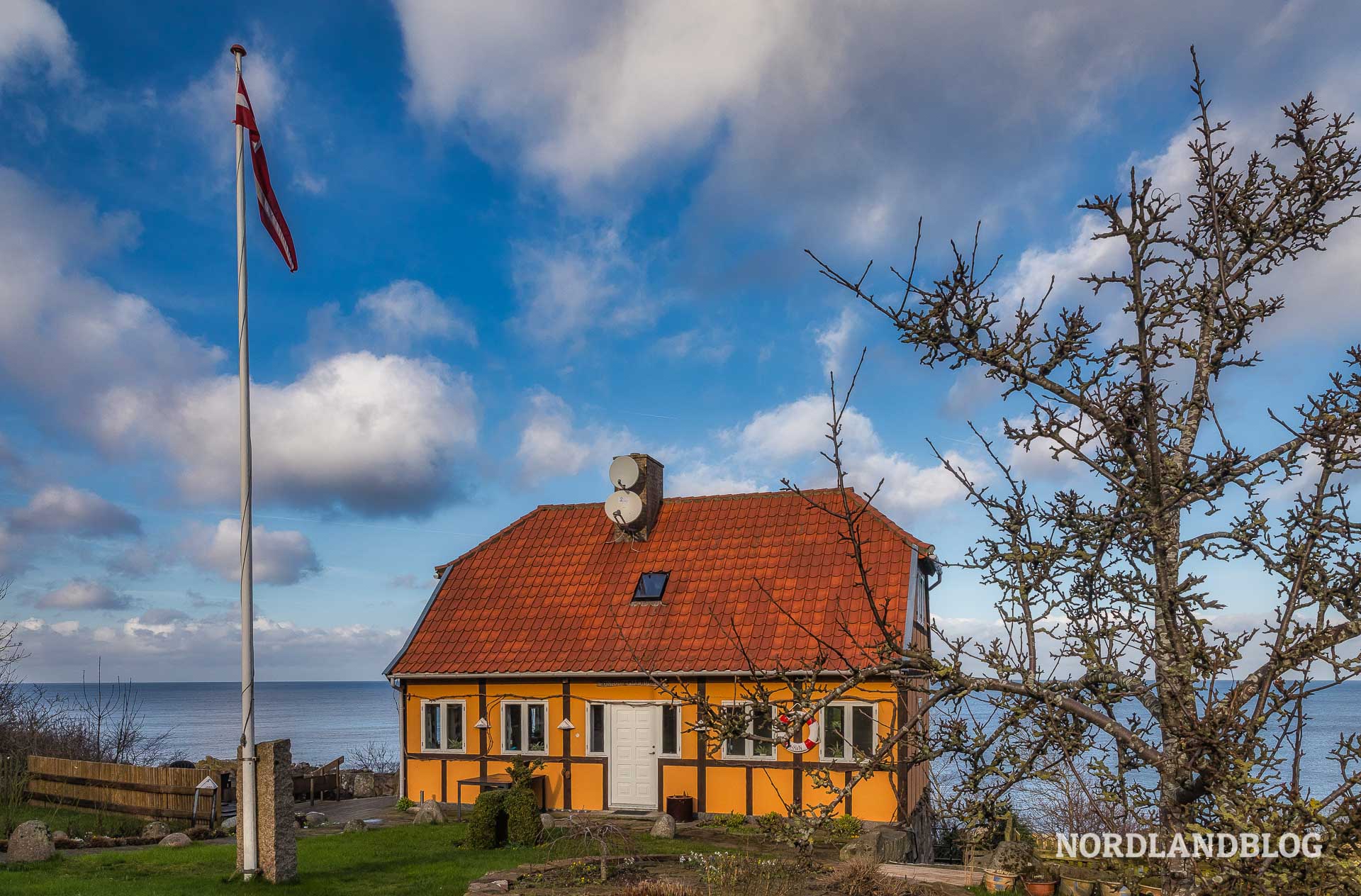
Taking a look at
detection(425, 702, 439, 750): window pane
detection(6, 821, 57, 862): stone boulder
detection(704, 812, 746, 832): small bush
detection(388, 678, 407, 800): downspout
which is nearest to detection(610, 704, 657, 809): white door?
detection(704, 812, 746, 832): small bush

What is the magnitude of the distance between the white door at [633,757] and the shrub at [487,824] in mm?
3188

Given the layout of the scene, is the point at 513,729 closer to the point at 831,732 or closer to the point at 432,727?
the point at 432,727

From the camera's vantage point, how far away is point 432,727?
18.8 metres

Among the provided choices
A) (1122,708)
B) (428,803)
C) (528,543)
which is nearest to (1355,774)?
(1122,708)

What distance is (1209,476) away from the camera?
3.68m

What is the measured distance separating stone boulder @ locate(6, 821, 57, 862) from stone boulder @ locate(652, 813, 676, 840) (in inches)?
361

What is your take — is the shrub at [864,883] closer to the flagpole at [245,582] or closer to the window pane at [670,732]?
the window pane at [670,732]

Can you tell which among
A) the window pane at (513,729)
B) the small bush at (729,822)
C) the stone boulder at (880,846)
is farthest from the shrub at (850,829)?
the window pane at (513,729)

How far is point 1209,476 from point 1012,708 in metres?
1.23

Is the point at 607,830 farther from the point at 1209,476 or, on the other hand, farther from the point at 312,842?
the point at 1209,476

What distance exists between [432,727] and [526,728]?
218 centimetres

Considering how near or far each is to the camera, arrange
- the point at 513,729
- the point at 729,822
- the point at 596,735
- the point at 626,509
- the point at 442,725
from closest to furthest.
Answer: the point at 729,822 < the point at 596,735 < the point at 513,729 < the point at 442,725 < the point at 626,509

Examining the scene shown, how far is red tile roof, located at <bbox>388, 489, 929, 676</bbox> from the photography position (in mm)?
17000

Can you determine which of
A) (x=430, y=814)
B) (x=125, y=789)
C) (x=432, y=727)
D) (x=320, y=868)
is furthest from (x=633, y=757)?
(x=125, y=789)
